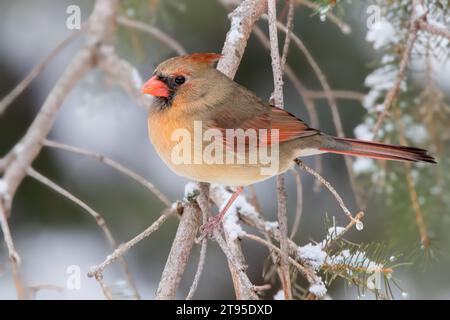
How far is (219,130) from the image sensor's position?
7.91ft

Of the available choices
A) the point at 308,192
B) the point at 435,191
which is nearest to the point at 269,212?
the point at 308,192

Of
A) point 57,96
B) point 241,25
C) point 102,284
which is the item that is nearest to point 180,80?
point 241,25

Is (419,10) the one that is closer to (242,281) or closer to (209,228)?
(209,228)

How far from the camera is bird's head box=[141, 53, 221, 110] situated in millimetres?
2396

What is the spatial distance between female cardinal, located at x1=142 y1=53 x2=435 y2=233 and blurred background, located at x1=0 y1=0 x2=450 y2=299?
719 mm

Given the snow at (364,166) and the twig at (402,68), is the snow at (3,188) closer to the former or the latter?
the twig at (402,68)

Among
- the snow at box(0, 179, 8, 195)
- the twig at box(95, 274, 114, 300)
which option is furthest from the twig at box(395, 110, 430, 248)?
the snow at box(0, 179, 8, 195)

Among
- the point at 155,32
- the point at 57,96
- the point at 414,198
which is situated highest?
the point at 155,32

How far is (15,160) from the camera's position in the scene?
2.61 metres

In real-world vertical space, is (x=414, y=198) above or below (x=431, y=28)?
below

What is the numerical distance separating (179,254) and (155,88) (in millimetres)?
625

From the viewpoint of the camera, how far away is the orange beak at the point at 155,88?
2373mm

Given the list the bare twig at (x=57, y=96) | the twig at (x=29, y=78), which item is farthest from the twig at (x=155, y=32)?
the twig at (x=29, y=78)

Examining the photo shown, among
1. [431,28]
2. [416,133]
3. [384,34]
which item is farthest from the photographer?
[416,133]
